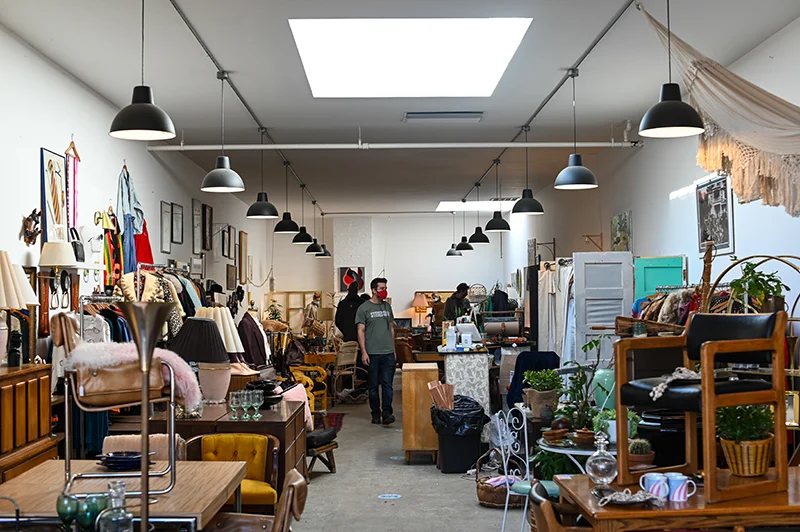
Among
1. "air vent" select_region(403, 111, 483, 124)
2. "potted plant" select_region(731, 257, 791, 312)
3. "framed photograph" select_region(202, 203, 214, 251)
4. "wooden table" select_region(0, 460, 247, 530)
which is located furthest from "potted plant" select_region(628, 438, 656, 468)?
"framed photograph" select_region(202, 203, 214, 251)

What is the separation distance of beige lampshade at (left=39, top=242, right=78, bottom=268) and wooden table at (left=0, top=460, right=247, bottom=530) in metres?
3.00

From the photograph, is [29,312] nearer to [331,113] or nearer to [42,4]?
[42,4]

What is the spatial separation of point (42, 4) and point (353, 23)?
7.71 feet

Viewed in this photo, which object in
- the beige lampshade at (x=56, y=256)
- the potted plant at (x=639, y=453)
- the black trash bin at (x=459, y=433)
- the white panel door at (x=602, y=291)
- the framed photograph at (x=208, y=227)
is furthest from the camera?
the framed photograph at (x=208, y=227)

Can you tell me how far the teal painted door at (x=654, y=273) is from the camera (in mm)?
8797

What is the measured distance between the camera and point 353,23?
6906mm

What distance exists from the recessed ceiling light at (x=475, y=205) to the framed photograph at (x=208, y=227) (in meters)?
6.47

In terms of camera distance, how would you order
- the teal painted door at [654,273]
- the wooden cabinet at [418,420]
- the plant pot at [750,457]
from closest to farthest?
the plant pot at [750,457]
the wooden cabinet at [418,420]
the teal painted door at [654,273]

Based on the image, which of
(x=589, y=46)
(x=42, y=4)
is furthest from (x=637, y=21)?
(x=42, y=4)

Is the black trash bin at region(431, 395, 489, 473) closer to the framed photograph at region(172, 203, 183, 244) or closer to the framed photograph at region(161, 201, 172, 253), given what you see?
the framed photograph at region(161, 201, 172, 253)

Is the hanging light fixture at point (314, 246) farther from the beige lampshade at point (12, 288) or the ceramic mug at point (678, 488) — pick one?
the ceramic mug at point (678, 488)

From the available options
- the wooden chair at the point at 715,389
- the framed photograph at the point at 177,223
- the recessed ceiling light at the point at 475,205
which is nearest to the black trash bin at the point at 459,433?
the wooden chair at the point at 715,389

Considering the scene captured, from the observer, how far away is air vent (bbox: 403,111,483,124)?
9398 millimetres

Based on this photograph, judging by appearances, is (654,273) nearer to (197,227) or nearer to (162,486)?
(162,486)
